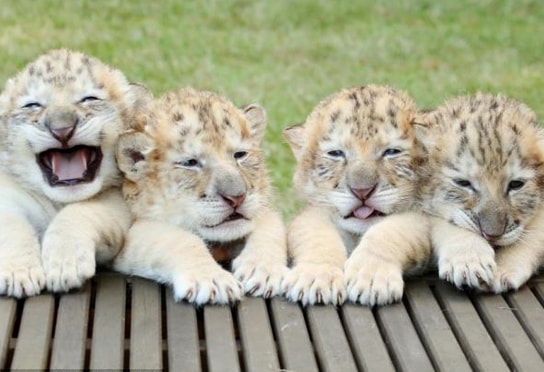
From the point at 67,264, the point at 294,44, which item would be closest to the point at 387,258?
the point at 67,264

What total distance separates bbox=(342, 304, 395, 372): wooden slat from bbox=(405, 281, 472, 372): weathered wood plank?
15 cm

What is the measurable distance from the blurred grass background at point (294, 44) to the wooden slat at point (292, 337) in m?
3.97

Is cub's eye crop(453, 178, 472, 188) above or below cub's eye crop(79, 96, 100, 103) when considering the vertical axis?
below

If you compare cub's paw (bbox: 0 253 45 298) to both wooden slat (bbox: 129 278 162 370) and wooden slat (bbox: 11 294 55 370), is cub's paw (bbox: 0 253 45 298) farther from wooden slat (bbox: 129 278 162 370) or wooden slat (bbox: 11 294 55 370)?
wooden slat (bbox: 129 278 162 370)

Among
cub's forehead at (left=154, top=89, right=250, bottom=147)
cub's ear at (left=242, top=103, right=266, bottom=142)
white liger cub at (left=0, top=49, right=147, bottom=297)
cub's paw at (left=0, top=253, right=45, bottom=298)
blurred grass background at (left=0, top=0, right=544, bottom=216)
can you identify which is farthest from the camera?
blurred grass background at (left=0, top=0, right=544, bottom=216)

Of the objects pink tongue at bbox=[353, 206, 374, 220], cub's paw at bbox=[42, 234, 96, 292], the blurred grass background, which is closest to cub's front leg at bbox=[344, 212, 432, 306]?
pink tongue at bbox=[353, 206, 374, 220]

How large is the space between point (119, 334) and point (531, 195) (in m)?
1.56

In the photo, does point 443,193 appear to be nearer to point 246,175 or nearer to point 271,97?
point 246,175

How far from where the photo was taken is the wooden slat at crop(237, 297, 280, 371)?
12.4 feet

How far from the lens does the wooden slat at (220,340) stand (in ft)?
12.3

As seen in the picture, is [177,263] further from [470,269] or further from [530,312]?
[530,312]

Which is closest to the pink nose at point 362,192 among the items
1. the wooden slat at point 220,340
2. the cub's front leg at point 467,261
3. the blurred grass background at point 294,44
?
the cub's front leg at point 467,261

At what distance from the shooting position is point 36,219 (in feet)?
15.1

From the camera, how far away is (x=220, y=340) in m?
3.90
